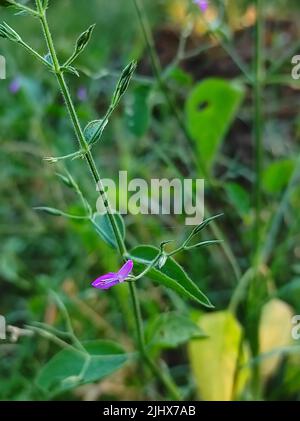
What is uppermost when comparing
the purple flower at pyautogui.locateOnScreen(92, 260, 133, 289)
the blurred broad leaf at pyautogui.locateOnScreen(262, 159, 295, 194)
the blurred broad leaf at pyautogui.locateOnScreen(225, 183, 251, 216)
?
the blurred broad leaf at pyautogui.locateOnScreen(262, 159, 295, 194)

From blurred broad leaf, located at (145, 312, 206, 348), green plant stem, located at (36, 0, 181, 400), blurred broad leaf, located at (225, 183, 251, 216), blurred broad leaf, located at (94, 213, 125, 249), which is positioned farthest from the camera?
blurred broad leaf, located at (225, 183, 251, 216)

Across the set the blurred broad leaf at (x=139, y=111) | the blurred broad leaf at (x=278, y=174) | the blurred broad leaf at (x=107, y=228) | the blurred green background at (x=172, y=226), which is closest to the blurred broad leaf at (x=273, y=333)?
the blurred green background at (x=172, y=226)

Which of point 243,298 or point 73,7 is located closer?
point 243,298

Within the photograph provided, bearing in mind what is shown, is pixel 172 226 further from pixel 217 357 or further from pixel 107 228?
pixel 107 228

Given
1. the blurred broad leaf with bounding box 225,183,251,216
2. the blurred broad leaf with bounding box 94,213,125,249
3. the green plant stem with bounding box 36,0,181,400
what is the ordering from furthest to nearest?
the blurred broad leaf with bounding box 225,183,251,216 < the blurred broad leaf with bounding box 94,213,125,249 < the green plant stem with bounding box 36,0,181,400

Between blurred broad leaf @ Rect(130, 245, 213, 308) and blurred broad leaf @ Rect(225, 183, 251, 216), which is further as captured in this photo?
blurred broad leaf @ Rect(225, 183, 251, 216)

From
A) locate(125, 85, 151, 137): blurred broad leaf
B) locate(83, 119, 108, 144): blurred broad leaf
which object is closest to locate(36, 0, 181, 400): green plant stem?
locate(83, 119, 108, 144): blurred broad leaf

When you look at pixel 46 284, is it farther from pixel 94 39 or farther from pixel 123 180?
pixel 94 39

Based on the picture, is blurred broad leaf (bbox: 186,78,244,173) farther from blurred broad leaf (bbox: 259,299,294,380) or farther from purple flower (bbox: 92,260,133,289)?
purple flower (bbox: 92,260,133,289)
